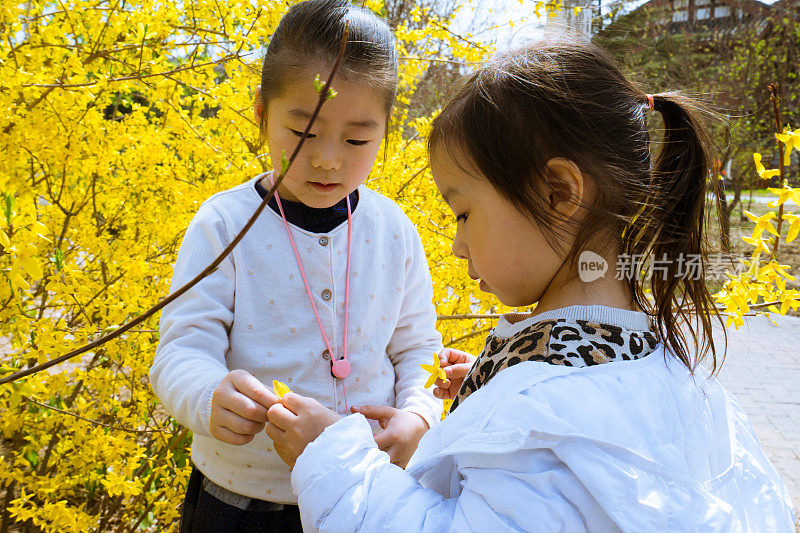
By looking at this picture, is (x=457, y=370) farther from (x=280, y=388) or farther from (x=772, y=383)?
(x=772, y=383)

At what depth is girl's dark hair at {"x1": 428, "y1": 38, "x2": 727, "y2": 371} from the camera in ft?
3.10

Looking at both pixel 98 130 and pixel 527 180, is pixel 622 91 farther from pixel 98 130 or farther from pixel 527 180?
pixel 98 130

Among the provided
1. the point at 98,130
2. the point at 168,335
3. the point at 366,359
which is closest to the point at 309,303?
the point at 366,359

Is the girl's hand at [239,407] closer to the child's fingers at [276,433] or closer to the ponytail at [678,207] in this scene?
the child's fingers at [276,433]

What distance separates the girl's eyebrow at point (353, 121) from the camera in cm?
118

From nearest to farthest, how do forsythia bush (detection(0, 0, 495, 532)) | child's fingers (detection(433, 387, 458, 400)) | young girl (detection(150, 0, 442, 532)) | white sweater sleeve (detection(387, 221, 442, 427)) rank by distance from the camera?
young girl (detection(150, 0, 442, 532)), child's fingers (detection(433, 387, 458, 400)), white sweater sleeve (detection(387, 221, 442, 427)), forsythia bush (detection(0, 0, 495, 532))

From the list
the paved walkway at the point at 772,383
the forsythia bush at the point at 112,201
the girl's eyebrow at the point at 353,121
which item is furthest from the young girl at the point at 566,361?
the paved walkway at the point at 772,383

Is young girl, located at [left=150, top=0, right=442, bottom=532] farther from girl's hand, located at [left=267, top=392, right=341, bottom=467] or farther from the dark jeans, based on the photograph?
girl's hand, located at [left=267, top=392, right=341, bottom=467]

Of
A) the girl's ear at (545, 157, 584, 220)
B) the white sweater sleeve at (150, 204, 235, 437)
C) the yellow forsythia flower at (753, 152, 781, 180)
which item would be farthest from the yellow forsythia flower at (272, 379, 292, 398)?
the yellow forsythia flower at (753, 152, 781, 180)

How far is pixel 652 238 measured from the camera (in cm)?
100

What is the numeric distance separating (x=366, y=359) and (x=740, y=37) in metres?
14.0

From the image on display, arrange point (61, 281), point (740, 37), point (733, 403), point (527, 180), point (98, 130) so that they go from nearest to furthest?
point (527, 180)
point (733, 403)
point (61, 281)
point (98, 130)
point (740, 37)

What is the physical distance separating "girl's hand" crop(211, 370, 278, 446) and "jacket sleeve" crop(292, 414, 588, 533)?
0.42 ft

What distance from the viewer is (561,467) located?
0.76 metres
